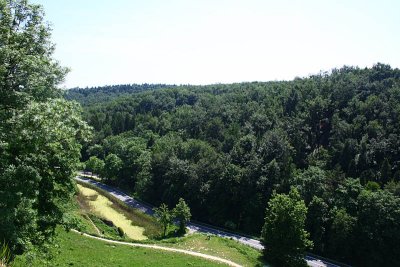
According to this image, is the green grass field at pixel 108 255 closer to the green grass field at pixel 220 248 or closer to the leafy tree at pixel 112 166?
the green grass field at pixel 220 248

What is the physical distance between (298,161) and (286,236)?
56551 millimetres

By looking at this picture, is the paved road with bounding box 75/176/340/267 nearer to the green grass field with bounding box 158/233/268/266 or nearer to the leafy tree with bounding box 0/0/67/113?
the green grass field with bounding box 158/233/268/266

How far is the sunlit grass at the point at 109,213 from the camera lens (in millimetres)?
67569

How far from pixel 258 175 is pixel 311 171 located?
12584 mm

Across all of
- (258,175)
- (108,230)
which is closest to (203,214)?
(258,175)

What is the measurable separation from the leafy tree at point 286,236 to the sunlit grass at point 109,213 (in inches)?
1025

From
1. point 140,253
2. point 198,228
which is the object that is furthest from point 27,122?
point 198,228

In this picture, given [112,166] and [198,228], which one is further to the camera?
[112,166]

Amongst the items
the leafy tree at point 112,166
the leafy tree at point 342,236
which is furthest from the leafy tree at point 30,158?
the leafy tree at point 112,166

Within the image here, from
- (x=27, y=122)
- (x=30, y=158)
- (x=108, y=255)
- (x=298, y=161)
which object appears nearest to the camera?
(x=27, y=122)

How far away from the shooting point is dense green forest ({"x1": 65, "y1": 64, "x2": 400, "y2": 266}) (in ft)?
228

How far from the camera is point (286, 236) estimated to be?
1836 inches

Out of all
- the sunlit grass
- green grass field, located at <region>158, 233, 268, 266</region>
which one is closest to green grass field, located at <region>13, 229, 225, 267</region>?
green grass field, located at <region>158, 233, 268, 266</region>

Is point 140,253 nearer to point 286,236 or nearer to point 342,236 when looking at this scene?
point 286,236
